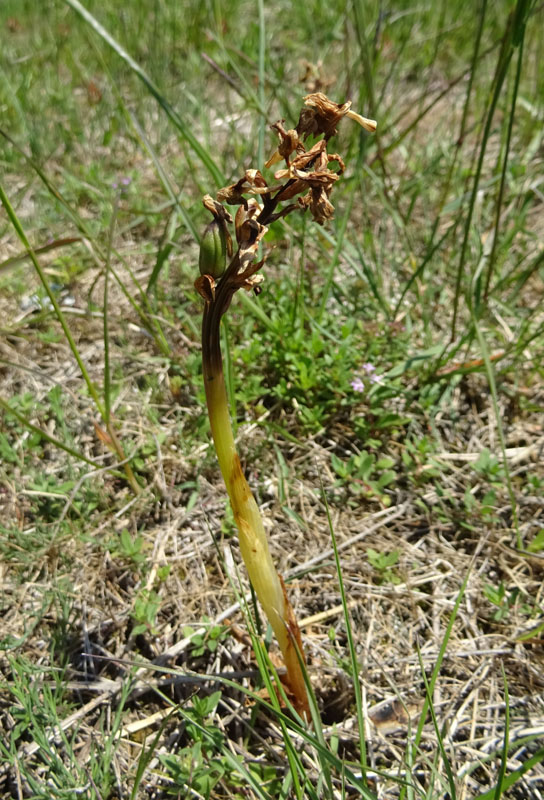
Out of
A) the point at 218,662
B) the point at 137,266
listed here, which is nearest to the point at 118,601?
the point at 218,662

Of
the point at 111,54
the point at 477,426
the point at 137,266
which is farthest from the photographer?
the point at 111,54

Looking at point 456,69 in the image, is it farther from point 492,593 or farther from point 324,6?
point 492,593

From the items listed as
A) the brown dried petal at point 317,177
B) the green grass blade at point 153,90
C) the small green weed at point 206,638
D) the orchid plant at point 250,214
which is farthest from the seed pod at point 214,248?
the small green weed at point 206,638

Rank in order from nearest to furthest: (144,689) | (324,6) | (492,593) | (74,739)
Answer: (74,739) < (144,689) < (492,593) < (324,6)

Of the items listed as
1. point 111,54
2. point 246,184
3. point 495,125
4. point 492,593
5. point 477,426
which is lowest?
point 492,593

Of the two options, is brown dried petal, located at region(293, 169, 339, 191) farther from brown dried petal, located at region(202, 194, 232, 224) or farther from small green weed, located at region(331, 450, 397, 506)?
small green weed, located at region(331, 450, 397, 506)

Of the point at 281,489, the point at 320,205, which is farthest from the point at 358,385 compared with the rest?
the point at 320,205

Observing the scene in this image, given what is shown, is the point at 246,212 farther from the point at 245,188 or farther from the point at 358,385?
the point at 358,385

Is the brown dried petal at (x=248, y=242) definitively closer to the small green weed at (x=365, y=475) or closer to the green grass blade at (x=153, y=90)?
the green grass blade at (x=153, y=90)
